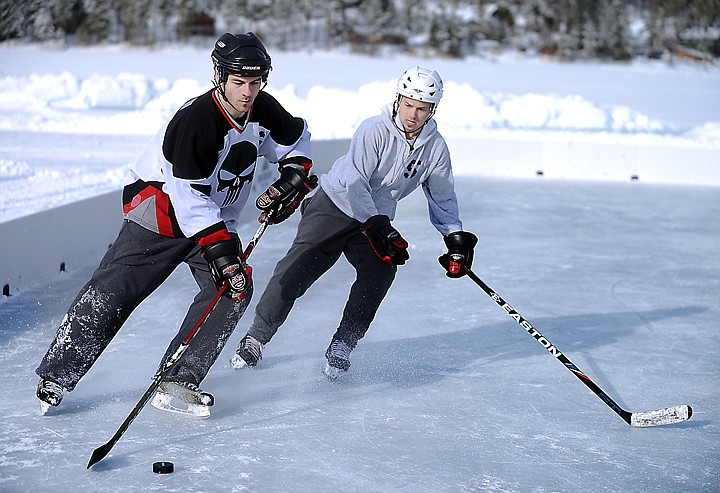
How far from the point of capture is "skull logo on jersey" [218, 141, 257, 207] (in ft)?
8.13

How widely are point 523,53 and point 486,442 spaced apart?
25.8m

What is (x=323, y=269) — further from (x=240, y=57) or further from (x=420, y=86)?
(x=240, y=57)

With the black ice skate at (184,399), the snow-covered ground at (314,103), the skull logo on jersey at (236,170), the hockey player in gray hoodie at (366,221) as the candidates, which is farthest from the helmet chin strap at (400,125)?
the snow-covered ground at (314,103)

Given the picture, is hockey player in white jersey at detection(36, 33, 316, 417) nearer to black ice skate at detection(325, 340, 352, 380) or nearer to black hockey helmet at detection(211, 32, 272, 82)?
black hockey helmet at detection(211, 32, 272, 82)

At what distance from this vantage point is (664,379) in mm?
3133

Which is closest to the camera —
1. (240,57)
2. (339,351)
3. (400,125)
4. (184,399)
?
(240,57)

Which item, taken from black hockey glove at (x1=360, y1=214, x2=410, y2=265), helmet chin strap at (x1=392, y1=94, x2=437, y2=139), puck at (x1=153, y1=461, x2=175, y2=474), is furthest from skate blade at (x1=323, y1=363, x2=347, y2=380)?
puck at (x1=153, y1=461, x2=175, y2=474)

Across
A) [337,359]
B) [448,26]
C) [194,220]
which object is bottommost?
[448,26]

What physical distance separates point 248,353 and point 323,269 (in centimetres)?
36

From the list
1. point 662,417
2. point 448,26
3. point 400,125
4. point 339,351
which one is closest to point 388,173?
point 400,125

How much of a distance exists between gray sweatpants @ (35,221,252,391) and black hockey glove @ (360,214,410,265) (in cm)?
46

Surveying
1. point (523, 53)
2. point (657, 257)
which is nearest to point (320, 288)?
point (657, 257)

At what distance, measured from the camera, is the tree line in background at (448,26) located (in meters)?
24.5

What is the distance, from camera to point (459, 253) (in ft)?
9.65
